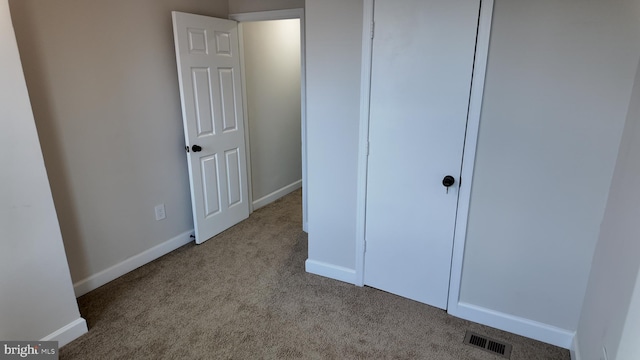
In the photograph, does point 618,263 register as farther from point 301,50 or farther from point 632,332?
point 301,50

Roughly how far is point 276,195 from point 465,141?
2.79m

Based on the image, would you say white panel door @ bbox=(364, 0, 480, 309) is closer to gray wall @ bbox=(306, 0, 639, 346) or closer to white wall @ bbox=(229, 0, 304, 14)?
gray wall @ bbox=(306, 0, 639, 346)

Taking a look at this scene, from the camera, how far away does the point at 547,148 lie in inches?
73.2

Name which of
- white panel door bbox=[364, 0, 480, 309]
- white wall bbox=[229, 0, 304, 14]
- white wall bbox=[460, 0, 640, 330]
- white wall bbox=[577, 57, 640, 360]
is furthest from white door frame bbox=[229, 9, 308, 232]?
white wall bbox=[577, 57, 640, 360]

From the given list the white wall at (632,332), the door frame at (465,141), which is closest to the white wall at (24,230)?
the door frame at (465,141)

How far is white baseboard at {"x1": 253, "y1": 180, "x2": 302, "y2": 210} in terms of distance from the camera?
163 inches

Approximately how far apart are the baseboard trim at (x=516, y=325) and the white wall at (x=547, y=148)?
35 millimetres

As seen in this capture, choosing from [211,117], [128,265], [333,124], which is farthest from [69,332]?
[333,124]

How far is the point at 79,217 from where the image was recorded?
2.46 meters

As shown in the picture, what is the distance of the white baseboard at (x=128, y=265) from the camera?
254cm

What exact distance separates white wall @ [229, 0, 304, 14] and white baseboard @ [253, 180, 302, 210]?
1.99 m

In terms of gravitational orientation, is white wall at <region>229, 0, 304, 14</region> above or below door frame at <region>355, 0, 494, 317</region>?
above

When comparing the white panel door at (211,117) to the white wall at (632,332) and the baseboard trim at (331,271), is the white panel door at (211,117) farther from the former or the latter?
the white wall at (632,332)

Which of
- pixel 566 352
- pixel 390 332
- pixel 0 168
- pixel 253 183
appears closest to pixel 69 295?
pixel 0 168
